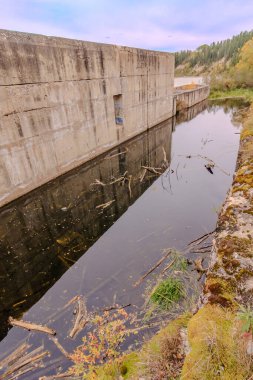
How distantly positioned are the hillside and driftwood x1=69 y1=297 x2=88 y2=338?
8544 cm

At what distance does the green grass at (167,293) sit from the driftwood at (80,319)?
4.47 ft

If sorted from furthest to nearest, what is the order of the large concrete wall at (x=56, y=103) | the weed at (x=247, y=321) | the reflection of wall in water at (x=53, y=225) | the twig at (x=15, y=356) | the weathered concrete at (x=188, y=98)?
1. the weathered concrete at (x=188, y=98)
2. the large concrete wall at (x=56, y=103)
3. the reflection of wall in water at (x=53, y=225)
4. the twig at (x=15, y=356)
5. the weed at (x=247, y=321)

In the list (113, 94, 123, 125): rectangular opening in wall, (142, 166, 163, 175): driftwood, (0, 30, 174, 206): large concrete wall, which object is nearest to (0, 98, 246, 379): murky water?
(142, 166, 163, 175): driftwood

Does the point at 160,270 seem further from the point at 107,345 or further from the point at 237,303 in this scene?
the point at 237,303

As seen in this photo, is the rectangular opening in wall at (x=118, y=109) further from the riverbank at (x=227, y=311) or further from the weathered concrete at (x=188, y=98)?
the weathered concrete at (x=188, y=98)

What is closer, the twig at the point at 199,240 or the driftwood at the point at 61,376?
the driftwood at the point at 61,376

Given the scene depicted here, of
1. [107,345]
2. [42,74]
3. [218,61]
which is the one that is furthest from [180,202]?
[218,61]

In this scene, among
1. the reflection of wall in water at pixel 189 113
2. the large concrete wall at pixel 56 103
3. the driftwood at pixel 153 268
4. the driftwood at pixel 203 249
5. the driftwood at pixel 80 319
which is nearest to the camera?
the driftwood at pixel 80 319

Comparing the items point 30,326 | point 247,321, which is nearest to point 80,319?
point 30,326

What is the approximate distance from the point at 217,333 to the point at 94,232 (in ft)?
16.2

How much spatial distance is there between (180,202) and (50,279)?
16.3 ft

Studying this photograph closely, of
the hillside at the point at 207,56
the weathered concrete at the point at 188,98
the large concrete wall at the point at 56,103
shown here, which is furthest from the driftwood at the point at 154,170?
the hillside at the point at 207,56

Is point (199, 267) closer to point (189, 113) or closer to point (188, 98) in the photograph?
point (189, 113)

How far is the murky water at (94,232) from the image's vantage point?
4.69 meters
